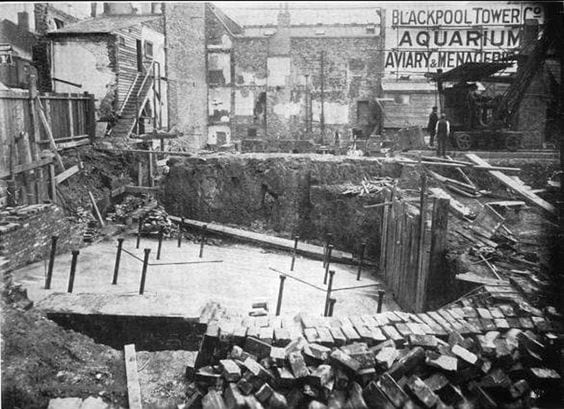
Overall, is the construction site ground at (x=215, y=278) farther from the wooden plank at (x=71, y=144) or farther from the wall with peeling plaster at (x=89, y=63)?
the wall with peeling plaster at (x=89, y=63)

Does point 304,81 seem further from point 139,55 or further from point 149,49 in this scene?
point 139,55

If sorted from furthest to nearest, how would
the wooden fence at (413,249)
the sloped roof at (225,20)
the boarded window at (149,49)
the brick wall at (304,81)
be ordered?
the sloped roof at (225,20) < the brick wall at (304,81) < the boarded window at (149,49) < the wooden fence at (413,249)

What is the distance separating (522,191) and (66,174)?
1231 cm

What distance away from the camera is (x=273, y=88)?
31.2 m

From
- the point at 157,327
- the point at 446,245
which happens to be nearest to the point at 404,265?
the point at 446,245

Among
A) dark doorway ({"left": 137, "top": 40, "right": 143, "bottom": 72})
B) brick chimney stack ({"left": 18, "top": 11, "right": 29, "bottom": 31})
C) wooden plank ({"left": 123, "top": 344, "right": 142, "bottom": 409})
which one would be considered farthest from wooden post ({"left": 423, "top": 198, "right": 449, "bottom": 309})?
brick chimney stack ({"left": 18, "top": 11, "right": 29, "bottom": 31})

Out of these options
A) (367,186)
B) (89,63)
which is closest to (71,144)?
(89,63)

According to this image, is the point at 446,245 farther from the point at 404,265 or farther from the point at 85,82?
the point at 85,82

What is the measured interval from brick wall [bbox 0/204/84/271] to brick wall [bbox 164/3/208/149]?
16.8 m

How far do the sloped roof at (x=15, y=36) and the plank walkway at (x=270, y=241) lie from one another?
1773 cm

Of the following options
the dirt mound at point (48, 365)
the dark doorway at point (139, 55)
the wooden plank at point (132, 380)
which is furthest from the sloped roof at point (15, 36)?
the wooden plank at point (132, 380)

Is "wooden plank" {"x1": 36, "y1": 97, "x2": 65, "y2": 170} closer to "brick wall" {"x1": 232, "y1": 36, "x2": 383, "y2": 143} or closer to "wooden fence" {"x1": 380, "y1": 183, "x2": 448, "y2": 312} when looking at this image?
"wooden fence" {"x1": 380, "y1": 183, "x2": 448, "y2": 312}

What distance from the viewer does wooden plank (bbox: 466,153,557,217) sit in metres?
9.10

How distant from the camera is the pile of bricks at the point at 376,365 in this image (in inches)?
168
